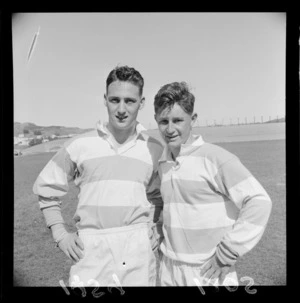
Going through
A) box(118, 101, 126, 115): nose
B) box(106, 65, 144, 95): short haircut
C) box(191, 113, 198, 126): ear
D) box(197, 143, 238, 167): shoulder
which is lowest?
box(197, 143, 238, 167): shoulder

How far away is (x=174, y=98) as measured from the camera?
72.9 inches

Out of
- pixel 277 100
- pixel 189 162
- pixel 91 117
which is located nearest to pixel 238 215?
pixel 189 162

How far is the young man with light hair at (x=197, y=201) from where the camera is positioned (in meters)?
1.74

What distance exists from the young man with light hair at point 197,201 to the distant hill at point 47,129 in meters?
0.55

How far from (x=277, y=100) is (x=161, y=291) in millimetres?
1359

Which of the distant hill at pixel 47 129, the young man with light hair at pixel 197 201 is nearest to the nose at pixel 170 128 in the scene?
the young man with light hair at pixel 197 201

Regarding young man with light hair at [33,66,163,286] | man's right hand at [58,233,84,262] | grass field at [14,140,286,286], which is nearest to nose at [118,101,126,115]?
young man with light hair at [33,66,163,286]

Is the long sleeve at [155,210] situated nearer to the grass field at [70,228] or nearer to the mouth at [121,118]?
the mouth at [121,118]

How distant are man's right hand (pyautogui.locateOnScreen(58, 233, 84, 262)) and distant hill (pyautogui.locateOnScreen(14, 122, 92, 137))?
63 centimetres

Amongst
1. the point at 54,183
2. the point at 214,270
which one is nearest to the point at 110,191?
the point at 54,183

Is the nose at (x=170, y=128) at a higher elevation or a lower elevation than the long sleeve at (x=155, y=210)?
higher

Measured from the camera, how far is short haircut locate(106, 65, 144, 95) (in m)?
1.92

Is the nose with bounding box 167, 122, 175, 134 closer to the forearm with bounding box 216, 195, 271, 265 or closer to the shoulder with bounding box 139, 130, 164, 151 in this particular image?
the shoulder with bounding box 139, 130, 164, 151
